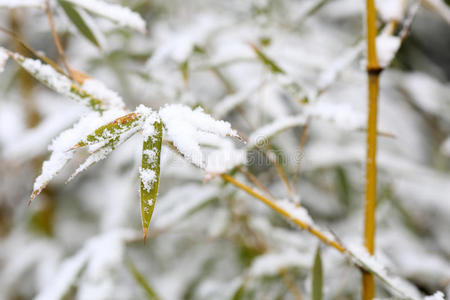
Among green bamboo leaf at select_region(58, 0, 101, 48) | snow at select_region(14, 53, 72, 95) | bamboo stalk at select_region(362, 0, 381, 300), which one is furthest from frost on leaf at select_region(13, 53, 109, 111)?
bamboo stalk at select_region(362, 0, 381, 300)

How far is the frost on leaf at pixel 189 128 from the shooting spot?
273 millimetres

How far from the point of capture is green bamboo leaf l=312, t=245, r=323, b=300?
0.44 metres

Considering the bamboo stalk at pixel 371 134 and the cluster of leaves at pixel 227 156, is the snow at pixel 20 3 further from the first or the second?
the bamboo stalk at pixel 371 134

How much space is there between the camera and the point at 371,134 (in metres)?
0.40

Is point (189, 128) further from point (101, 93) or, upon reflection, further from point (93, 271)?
point (93, 271)

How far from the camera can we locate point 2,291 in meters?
0.99

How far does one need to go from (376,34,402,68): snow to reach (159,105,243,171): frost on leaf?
0.65 feet

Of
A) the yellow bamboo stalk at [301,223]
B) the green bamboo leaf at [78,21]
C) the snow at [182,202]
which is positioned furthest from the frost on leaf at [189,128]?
the snow at [182,202]

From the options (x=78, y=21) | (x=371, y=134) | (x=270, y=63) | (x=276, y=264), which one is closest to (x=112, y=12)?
(x=78, y=21)

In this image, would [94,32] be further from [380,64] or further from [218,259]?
[218,259]

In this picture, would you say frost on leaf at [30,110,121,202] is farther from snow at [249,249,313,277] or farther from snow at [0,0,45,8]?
snow at [249,249,313,277]

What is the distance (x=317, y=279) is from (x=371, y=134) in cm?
16

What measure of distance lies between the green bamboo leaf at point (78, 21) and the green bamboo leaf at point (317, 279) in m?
0.32

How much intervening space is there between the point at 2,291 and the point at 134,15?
0.83m
